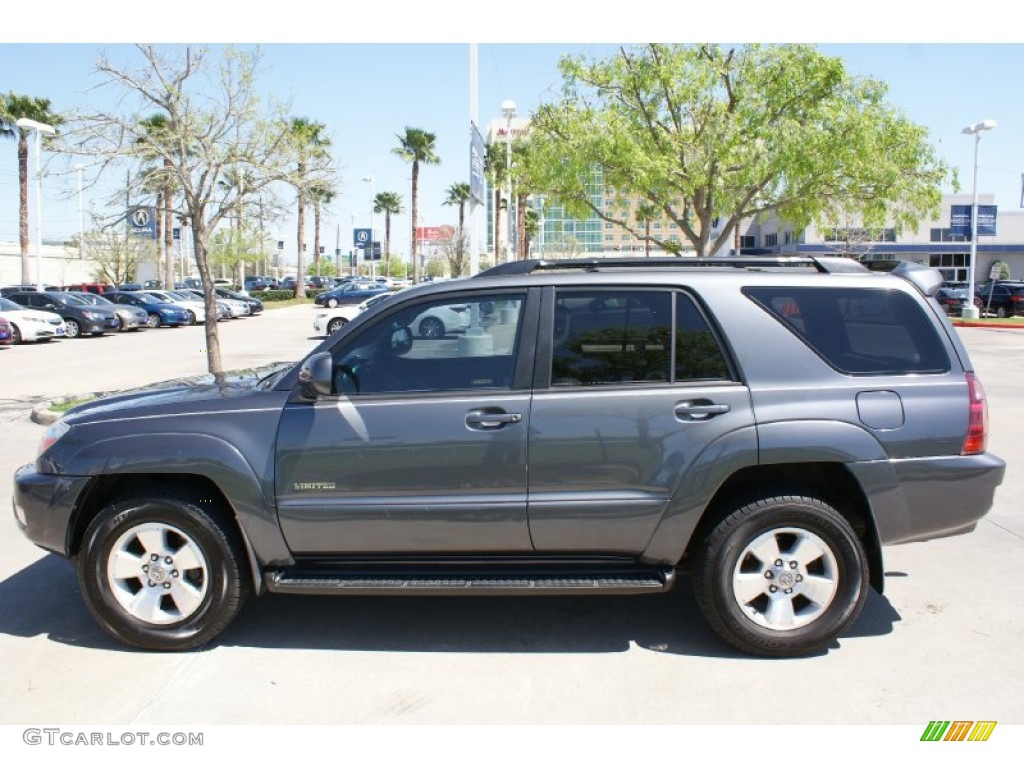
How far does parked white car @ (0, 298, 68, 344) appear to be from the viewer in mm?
23984

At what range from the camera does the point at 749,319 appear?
420 cm

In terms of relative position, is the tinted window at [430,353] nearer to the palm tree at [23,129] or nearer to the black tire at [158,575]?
the black tire at [158,575]

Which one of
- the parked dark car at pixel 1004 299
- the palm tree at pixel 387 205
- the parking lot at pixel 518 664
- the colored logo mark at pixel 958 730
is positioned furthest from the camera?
the palm tree at pixel 387 205

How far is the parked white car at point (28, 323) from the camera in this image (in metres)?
24.0

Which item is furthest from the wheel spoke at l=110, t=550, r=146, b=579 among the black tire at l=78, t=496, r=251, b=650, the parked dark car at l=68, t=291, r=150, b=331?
the parked dark car at l=68, t=291, r=150, b=331

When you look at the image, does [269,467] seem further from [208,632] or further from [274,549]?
[208,632]

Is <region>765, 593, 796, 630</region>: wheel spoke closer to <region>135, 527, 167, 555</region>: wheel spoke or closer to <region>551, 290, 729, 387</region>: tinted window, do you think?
<region>551, 290, 729, 387</region>: tinted window

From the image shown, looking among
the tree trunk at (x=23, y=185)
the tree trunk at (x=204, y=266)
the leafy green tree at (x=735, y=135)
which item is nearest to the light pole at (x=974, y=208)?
the leafy green tree at (x=735, y=135)

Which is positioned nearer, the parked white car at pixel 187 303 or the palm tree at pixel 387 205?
the parked white car at pixel 187 303

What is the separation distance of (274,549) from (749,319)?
2.54 m

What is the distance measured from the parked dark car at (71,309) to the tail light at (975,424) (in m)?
28.3

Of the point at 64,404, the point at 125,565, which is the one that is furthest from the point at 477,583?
the point at 64,404

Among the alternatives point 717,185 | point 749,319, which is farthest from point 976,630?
point 717,185

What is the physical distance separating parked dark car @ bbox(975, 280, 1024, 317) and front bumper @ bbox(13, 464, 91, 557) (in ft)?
139
